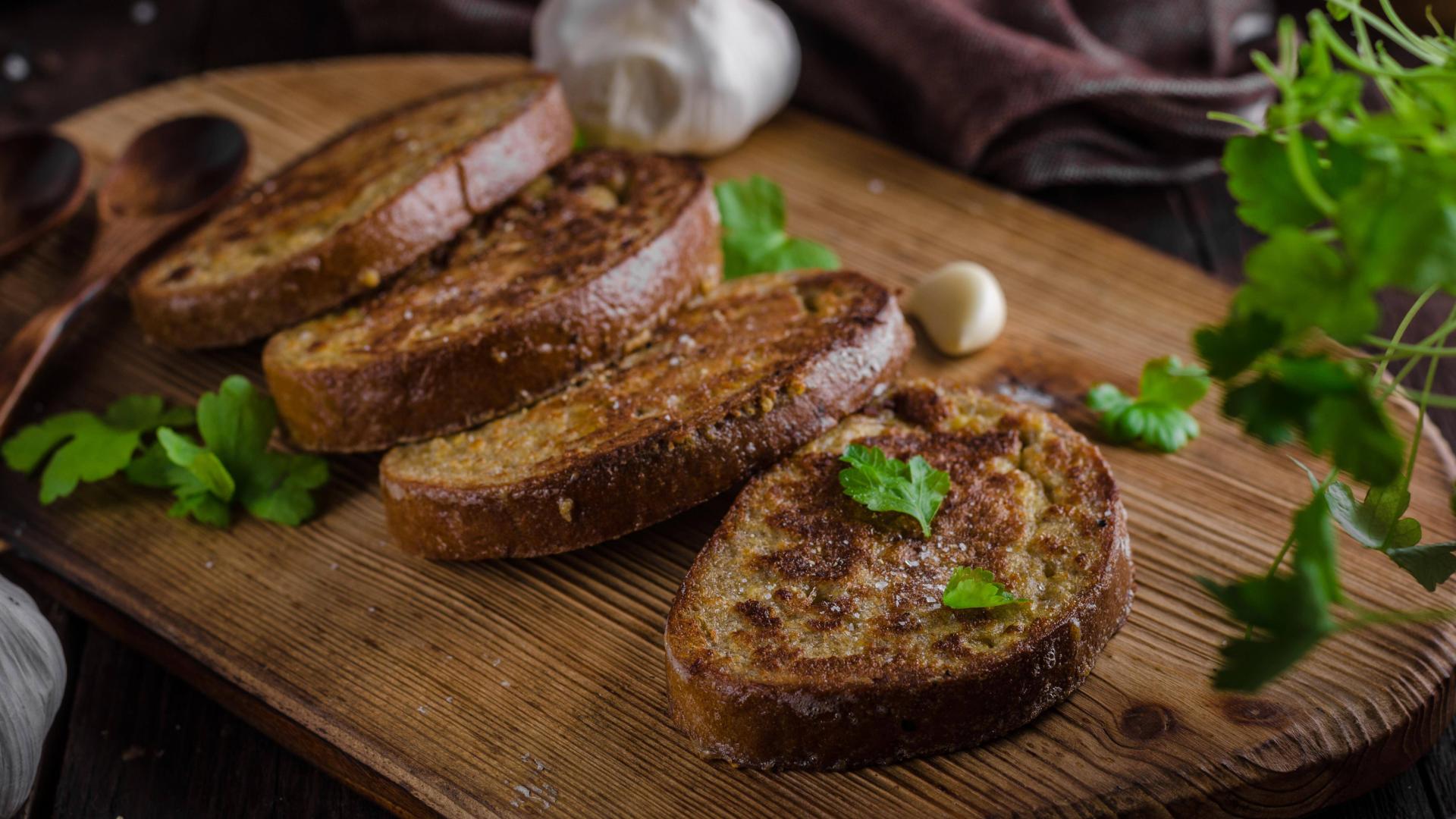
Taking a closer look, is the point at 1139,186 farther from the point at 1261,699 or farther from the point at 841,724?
the point at 841,724

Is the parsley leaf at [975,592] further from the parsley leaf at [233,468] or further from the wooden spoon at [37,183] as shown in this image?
the wooden spoon at [37,183]

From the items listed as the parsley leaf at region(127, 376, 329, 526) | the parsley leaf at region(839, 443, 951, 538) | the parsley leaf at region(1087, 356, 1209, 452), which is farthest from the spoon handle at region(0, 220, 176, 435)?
the parsley leaf at region(1087, 356, 1209, 452)

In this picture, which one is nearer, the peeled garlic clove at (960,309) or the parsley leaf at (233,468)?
the parsley leaf at (233,468)

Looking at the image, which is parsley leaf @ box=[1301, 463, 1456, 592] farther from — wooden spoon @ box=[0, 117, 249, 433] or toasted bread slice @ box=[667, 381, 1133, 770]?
wooden spoon @ box=[0, 117, 249, 433]

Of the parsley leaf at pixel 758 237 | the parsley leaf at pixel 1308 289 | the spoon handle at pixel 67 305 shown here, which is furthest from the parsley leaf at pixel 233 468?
the parsley leaf at pixel 1308 289

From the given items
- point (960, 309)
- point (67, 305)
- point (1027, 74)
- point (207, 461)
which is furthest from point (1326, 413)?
point (67, 305)

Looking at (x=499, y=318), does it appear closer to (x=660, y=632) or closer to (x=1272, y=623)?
(x=660, y=632)
